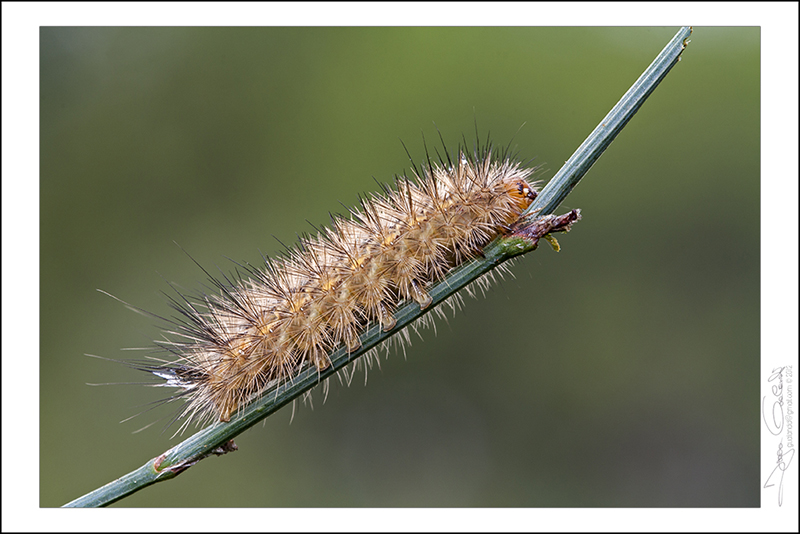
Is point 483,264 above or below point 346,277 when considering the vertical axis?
below

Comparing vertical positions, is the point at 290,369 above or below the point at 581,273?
below

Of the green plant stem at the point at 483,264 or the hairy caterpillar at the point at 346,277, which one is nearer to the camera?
the green plant stem at the point at 483,264

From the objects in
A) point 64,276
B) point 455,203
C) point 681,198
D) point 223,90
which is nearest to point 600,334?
point 681,198

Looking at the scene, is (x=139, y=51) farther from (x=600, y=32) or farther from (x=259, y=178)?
(x=600, y=32)

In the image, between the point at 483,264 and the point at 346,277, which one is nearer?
the point at 483,264
